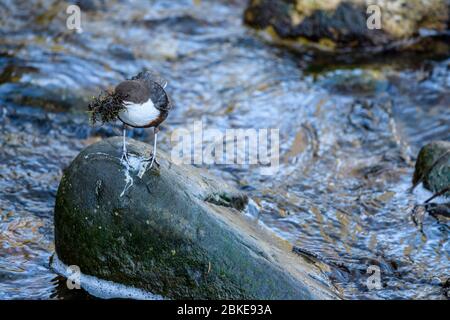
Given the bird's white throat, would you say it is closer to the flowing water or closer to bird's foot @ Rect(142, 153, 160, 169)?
bird's foot @ Rect(142, 153, 160, 169)

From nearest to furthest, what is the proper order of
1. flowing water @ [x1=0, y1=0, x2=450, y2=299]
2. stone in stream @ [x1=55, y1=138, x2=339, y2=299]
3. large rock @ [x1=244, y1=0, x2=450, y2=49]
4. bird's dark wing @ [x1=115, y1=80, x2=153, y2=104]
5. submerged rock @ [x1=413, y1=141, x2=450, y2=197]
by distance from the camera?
bird's dark wing @ [x1=115, y1=80, x2=153, y2=104], stone in stream @ [x1=55, y1=138, x2=339, y2=299], flowing water @ [x1=0, y1=0, x2=450, y2=299], submerged rock @ [x1=413, y1=141, x2=450, y2=197], large rock @ [x1=244, y1=0, x2=450, y2=49]

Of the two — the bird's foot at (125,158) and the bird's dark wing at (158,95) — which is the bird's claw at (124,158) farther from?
the bird's dark wing at (158,95)

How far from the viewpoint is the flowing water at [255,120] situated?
5.38 metres

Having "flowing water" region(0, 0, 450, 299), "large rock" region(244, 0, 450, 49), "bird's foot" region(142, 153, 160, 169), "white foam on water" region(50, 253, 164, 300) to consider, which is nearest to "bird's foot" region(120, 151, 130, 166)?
"bird's foot" region(142, 153, 160, 169)

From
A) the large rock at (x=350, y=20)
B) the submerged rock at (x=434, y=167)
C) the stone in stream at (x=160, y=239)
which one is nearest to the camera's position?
the stone in stream at (x=160, y=239)

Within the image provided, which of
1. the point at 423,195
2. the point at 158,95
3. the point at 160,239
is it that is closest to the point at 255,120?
the point at 423,195

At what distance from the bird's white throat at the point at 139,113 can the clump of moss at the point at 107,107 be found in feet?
0.14

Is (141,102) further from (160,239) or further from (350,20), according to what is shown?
(350,20)

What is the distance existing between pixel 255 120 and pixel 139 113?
3.74m

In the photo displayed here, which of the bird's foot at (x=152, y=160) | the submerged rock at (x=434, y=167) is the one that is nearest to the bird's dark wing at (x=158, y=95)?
the bird's foot at (x=152, y=160)

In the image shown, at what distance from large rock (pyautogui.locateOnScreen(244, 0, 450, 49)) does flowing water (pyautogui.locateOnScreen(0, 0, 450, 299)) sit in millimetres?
387

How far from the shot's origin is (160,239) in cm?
443

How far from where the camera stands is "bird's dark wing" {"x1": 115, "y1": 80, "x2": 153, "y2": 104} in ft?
13.9
